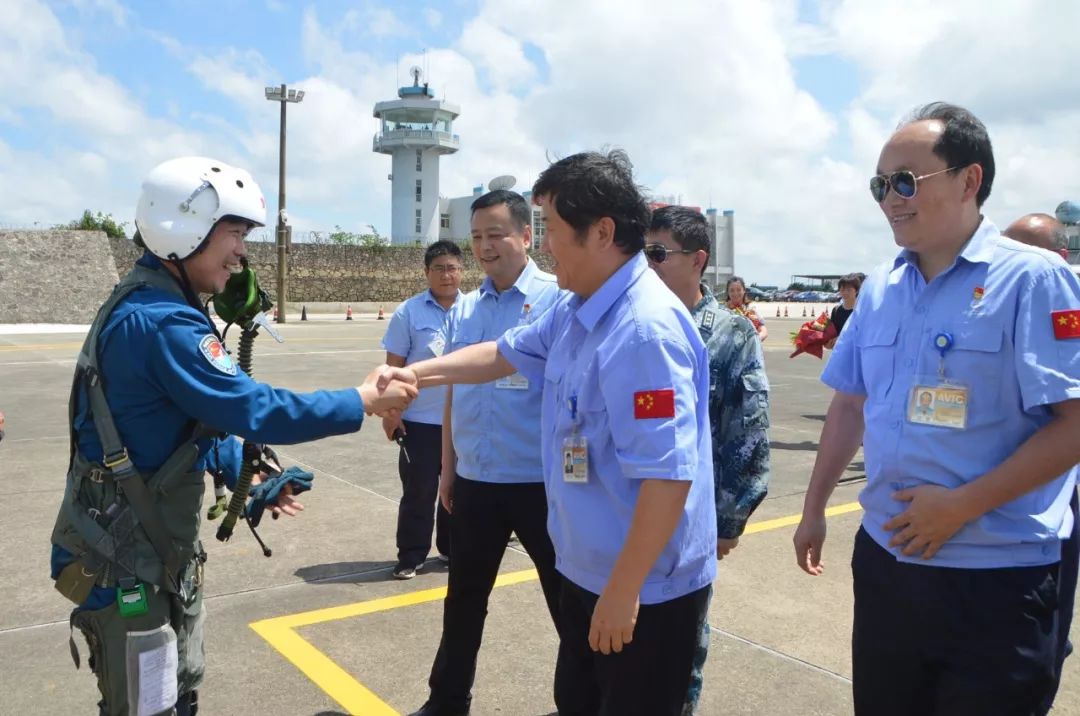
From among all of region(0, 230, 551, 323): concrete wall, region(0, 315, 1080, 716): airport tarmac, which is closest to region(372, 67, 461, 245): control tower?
region(0, 230, 551, 323): concrete wall

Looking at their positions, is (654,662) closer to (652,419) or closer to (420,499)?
(652,419)

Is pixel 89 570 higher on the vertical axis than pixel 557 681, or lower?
higher

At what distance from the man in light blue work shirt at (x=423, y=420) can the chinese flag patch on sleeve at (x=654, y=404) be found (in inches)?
137

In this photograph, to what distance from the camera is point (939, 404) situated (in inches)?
89.9

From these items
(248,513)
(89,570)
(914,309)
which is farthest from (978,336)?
(89,570)

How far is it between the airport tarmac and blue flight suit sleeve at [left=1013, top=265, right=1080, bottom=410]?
84.0 inches

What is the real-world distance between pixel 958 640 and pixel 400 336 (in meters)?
4.18

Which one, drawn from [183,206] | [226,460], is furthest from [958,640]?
[183,206]

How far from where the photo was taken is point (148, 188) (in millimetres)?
2701

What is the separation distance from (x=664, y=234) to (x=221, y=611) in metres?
3.20

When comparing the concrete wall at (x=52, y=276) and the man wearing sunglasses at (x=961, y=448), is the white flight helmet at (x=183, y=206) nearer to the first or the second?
the man wearing sunglasses at (x=961, y=448)

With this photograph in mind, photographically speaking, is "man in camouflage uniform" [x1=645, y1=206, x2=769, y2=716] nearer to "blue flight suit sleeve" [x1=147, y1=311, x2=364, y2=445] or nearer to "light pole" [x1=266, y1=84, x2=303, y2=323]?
"blue flight suit sleeve" [x1=147, y1=311, x2=364, y2=445]

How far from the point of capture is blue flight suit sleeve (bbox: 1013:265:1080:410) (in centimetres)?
213

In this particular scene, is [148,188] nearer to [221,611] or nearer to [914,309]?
[914,309]
